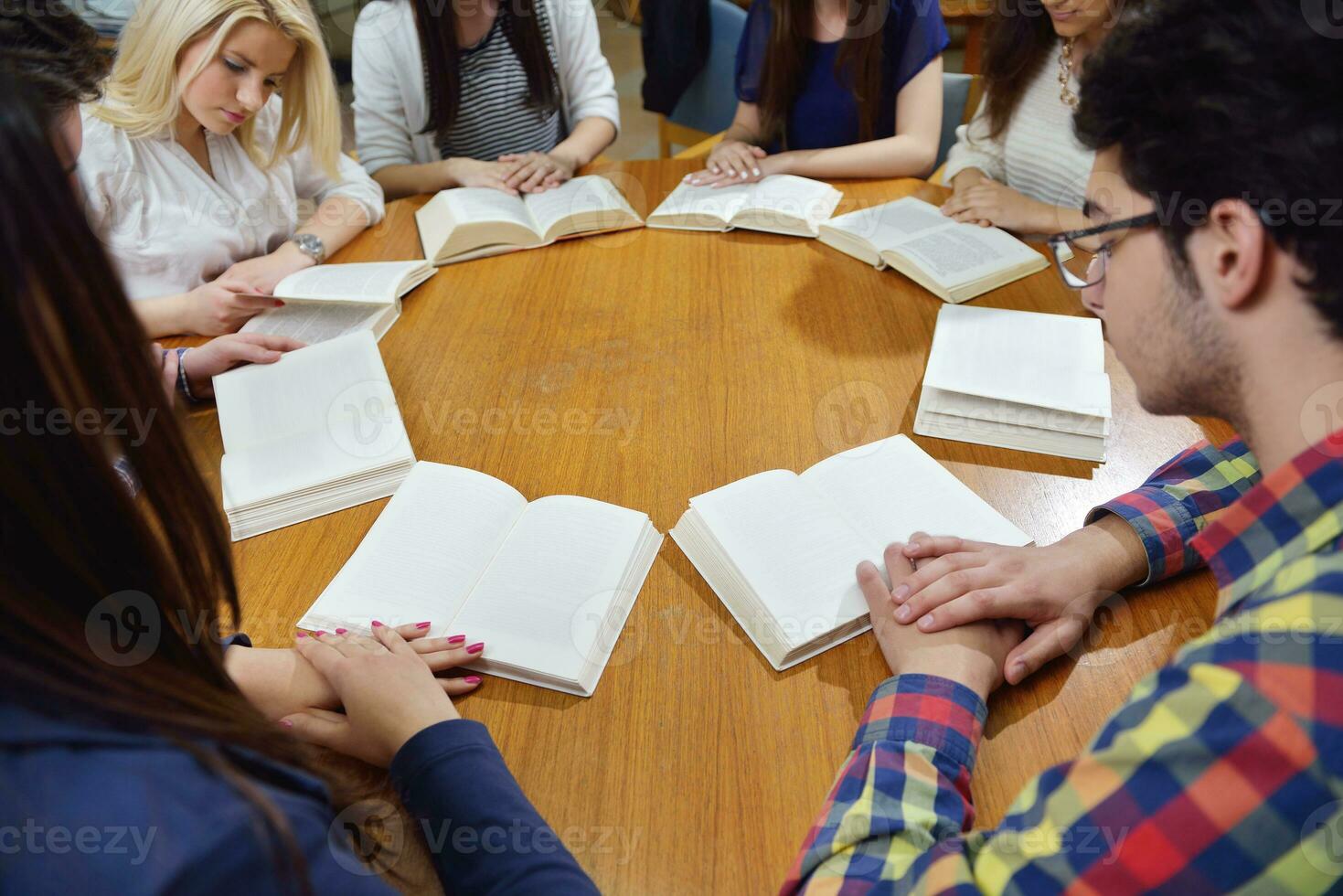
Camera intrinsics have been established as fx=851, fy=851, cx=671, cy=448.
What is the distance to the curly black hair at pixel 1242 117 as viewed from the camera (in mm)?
573

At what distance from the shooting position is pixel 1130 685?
824 millimetres

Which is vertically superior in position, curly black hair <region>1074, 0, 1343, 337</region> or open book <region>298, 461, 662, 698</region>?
curly black hair <region>1074, 0, 1343, 337</region>

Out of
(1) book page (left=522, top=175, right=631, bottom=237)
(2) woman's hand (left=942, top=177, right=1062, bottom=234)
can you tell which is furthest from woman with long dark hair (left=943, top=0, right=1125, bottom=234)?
(1) book page (left=522, top=175, right=631, bottom=237)

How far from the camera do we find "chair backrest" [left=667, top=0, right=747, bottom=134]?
2445mm

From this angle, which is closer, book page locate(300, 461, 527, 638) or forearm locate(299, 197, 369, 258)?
book page locate(300, 461, 527, 638)

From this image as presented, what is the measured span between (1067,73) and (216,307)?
164cm

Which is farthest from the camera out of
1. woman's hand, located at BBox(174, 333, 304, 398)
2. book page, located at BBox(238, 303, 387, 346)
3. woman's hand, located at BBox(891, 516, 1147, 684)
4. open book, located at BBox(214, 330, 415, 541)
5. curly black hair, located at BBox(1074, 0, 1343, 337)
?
book page, located at BBox(238, 303, 387, 346)

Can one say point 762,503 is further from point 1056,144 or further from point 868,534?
point 1056,144

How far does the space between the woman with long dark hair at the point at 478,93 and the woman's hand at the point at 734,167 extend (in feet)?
1.03

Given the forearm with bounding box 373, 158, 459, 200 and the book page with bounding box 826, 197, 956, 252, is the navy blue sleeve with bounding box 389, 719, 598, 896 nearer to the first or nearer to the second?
the book page with bounding box 826, 197, 956, 252

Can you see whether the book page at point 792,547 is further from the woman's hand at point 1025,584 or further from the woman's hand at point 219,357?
the woman's hand at point 219,357

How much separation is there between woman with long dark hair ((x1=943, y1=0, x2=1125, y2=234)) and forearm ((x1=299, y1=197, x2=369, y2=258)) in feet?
3.81

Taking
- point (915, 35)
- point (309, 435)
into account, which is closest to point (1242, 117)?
point (309, 435)

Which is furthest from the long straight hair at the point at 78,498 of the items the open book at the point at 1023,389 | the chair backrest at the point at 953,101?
the chair backrest at the point at 953,101
